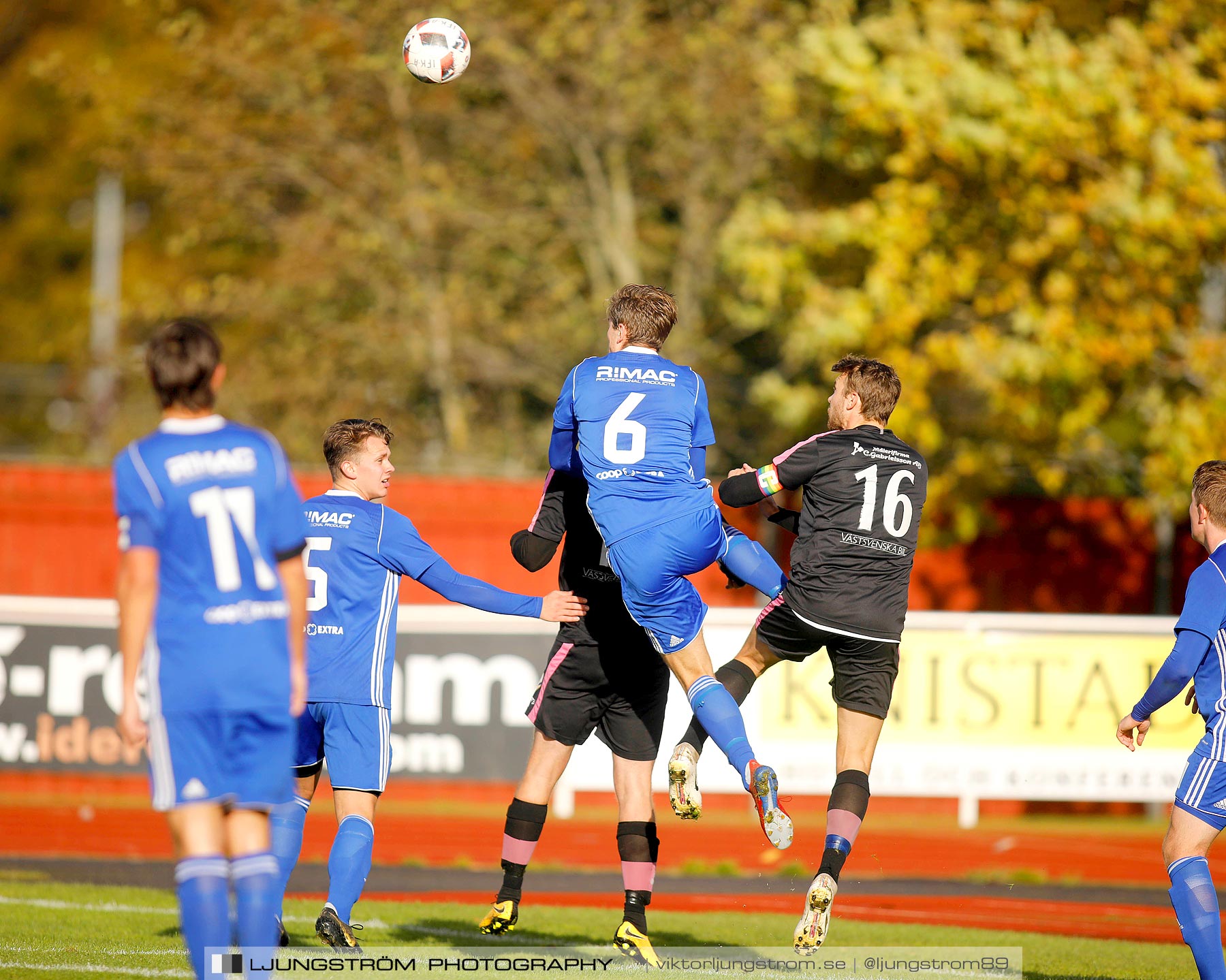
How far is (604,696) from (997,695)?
7097mm

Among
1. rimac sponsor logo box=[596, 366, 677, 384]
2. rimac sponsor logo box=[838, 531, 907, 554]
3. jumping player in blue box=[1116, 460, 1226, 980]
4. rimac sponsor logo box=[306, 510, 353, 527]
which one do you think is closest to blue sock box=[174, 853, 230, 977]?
rimac sponsor logo box=[306, 510, 353, 527]

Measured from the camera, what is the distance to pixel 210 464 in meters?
4.30

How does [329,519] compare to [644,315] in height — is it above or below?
below

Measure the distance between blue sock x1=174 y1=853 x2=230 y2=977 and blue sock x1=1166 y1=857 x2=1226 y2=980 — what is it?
149 inches

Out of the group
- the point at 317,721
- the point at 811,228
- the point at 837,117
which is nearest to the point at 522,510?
the point at 811,228

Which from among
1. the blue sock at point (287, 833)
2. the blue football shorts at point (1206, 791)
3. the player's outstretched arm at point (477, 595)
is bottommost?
the blue sock at point (287, 833)

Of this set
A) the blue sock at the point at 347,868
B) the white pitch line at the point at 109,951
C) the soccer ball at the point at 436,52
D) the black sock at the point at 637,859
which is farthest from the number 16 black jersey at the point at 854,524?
the soccer ball at the point at 436,52

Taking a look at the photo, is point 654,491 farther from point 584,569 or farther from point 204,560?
point 204,560

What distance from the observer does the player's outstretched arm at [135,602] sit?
417 centimetres

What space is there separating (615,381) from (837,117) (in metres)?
11.1

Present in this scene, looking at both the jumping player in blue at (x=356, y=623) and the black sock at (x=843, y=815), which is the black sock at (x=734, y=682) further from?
the jumping player in blue at (x=356, y=623)

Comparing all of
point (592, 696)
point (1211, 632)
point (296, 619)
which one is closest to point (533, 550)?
point (592, 696)

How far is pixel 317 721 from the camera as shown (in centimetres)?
627

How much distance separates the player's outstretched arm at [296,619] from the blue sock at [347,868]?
1.78 meters
